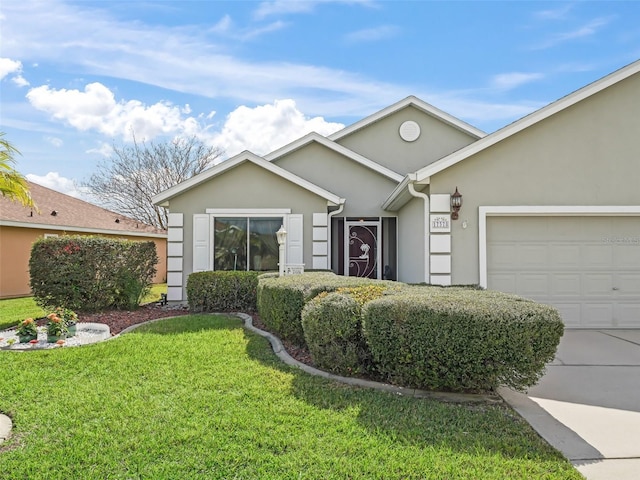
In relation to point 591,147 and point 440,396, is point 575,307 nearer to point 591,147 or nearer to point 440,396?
point 591,147

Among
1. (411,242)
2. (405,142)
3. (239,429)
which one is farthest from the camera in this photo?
(405,142)

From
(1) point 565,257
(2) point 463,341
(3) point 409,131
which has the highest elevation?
(3) point 409,131

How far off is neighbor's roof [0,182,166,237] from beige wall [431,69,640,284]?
15.7 m

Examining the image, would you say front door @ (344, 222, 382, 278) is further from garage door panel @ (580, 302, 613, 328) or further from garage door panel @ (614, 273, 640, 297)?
garage door panel @ (614, 273, 640, 297)

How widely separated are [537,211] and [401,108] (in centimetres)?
870

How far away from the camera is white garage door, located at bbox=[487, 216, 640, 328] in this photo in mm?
8734

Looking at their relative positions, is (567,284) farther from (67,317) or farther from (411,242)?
(67,317)

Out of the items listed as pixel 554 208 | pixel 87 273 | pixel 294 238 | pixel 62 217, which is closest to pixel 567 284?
pixel 554 208

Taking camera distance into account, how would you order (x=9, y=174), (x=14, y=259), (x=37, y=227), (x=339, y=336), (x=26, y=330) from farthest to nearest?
(x=37, y=227)
(x=14, y=259)
(x=9, y=174)
(x=26, y=330)
(x=339, y=336)

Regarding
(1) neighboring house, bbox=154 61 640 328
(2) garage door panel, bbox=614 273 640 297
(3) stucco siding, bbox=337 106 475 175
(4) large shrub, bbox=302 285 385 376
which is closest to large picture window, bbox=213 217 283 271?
(1) neighboring house, bbox=154 61 640 328

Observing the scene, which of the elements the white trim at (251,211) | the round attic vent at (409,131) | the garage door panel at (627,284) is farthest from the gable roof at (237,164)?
the garage door panel at (627,284)

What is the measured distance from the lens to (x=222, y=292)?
34.5 feet

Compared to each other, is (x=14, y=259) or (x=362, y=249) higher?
(x=362, y=249)

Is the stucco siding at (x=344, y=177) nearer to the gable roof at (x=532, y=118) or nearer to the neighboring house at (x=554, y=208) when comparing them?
the neighboring house at (x=554, y=208)
